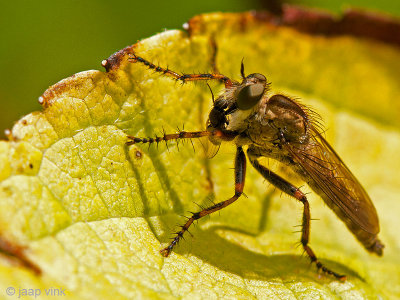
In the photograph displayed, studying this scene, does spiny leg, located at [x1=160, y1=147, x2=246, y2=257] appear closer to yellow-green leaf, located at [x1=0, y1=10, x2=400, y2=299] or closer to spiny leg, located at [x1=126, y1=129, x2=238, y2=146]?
yellow-green leaf, located at [x1=0, y1=10, x2=400, y2=299]

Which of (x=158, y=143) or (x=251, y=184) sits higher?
(x=251, y=184)

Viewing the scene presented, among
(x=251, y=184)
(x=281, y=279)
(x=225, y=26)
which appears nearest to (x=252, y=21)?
(x=225, y=26)

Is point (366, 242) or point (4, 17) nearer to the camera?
point (366, 242)

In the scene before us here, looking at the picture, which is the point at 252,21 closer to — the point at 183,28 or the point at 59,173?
the point at 183,28

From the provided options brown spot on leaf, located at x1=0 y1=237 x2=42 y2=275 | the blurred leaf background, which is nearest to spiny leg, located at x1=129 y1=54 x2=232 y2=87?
the blurred leaf background

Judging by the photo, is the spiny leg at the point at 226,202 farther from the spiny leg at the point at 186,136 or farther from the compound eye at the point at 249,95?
the compound eye at the point at 249,95

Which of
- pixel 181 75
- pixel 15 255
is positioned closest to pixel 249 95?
pixel 181 75
